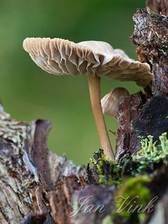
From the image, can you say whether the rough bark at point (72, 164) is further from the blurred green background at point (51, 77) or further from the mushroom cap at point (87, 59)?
the blurred green background at point (51, 77)

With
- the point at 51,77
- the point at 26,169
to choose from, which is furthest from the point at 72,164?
the point at 51,77

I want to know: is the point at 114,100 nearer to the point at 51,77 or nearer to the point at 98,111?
the point at 98,111

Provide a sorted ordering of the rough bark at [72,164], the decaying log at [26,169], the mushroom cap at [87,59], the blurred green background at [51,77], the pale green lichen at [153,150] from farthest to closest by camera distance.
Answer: the blurred green background at [51,77] → the mushroom cap at [87,59] → the decaying log at [26,169] → the pale green lichen at [153,150] → the rough bark at [72,164]

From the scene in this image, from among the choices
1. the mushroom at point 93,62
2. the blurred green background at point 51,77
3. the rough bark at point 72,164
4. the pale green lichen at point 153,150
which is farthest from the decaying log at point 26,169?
the blurred green background at point 51,77

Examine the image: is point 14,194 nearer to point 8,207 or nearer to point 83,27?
point 8,207

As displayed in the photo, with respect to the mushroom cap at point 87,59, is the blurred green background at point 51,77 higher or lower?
higher
